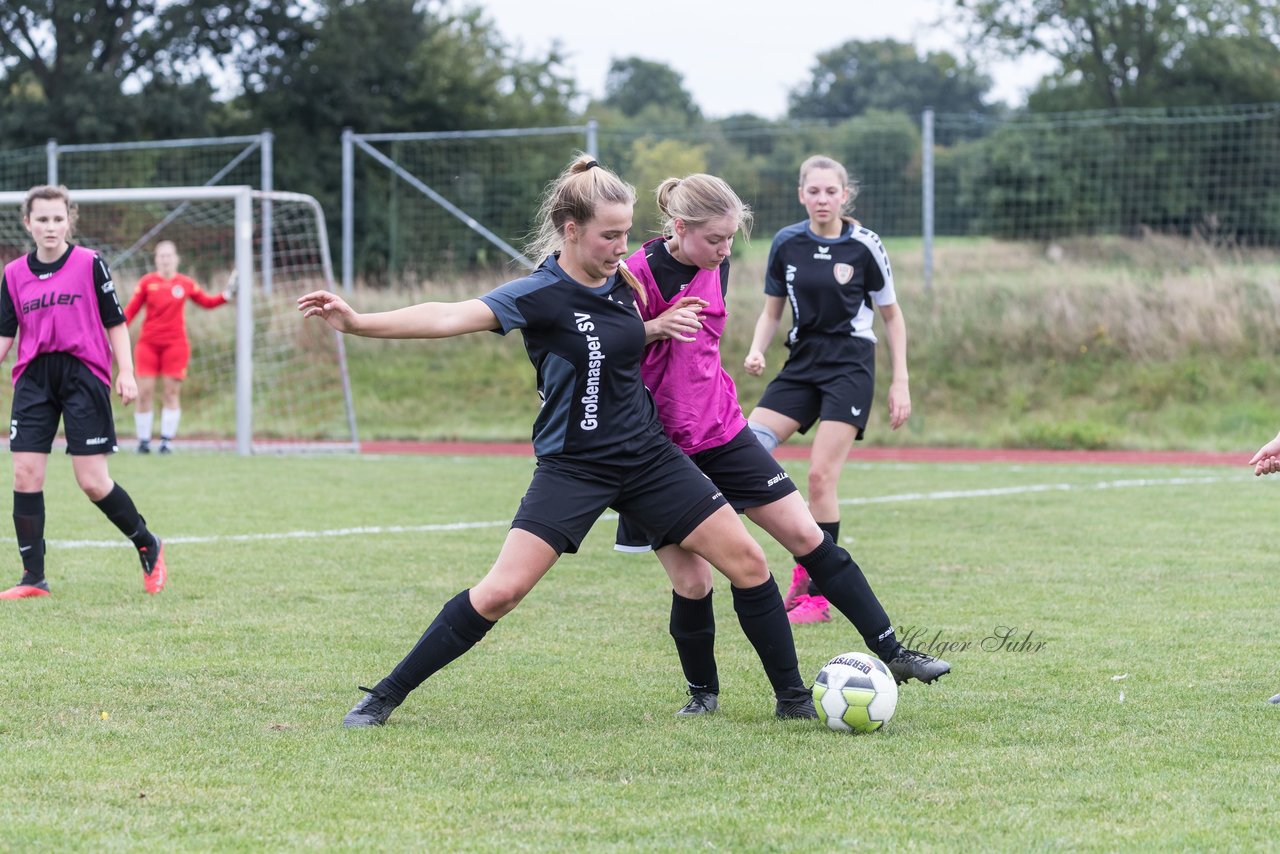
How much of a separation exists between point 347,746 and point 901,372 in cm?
330

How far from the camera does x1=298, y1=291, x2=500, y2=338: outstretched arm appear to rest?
3719mm

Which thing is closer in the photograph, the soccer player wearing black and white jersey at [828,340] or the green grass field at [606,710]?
the green grass field at [606,710]

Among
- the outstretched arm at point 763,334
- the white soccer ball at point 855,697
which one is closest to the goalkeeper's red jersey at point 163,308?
the outstretched arm at point 763,334

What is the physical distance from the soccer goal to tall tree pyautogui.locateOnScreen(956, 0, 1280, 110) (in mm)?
26560

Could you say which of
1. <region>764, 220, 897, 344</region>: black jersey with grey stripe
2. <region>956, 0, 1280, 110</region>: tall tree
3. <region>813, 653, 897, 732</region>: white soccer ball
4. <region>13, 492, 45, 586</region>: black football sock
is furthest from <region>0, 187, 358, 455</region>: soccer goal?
<region>956, 0, 1280, 110</region>: tall tree

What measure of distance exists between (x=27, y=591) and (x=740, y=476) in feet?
11.4

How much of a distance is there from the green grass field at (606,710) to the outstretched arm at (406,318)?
1.11 metres

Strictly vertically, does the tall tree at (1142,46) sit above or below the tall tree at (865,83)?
below

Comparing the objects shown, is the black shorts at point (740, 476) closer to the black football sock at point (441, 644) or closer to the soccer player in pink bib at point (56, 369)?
the black football sock at point (441, 644)

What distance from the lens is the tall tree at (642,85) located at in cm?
9025

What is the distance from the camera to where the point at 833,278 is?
Result: 21.2ft

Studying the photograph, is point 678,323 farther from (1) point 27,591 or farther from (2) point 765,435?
(1) point 27,591

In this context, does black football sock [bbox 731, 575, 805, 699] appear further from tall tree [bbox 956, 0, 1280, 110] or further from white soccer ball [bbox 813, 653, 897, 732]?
tall tree [bbox 956, 0, 1280, 110]

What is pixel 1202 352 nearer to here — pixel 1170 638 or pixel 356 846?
pixel 1170 638
